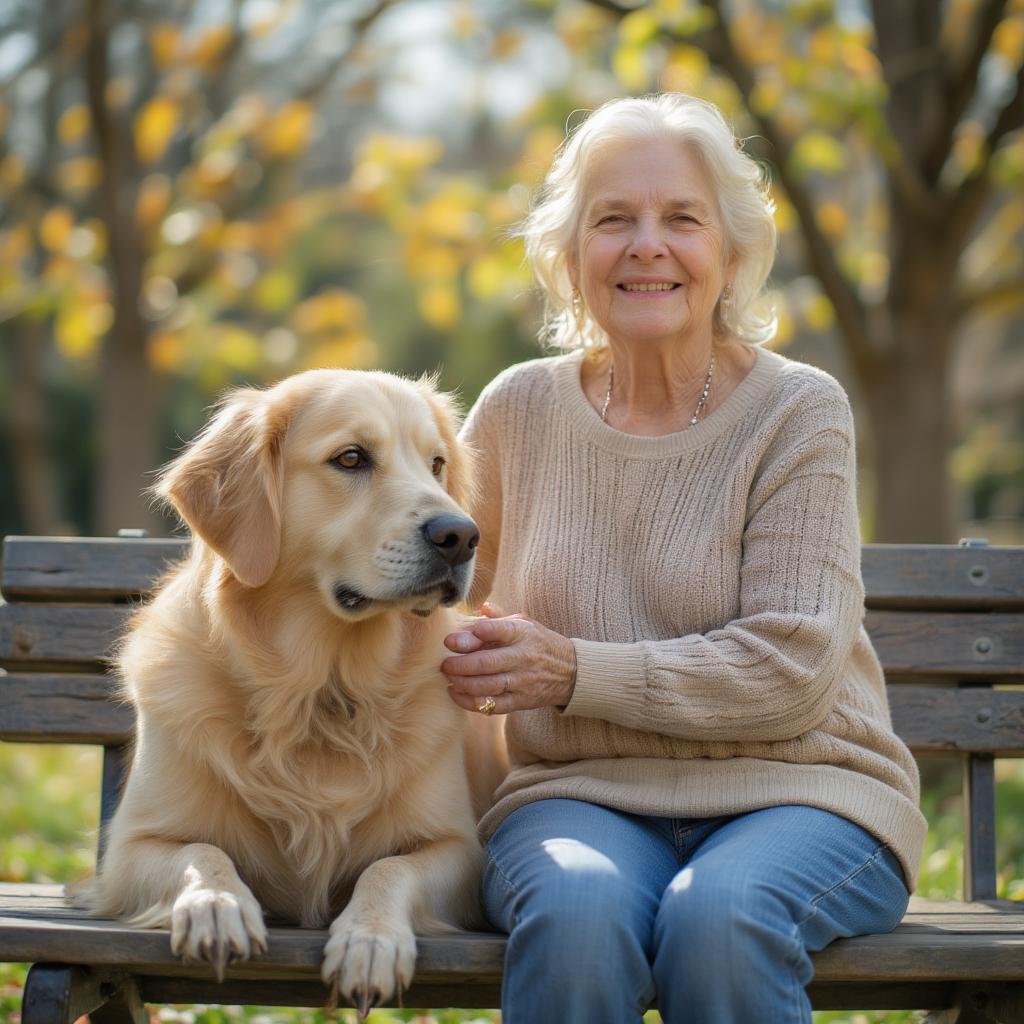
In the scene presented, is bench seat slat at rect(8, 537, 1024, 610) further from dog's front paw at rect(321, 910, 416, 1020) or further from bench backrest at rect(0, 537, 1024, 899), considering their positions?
dog's front paw at rect(321, 910, 416, 1020)

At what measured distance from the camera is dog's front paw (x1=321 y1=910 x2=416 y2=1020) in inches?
83.0

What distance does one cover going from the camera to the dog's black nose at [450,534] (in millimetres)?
2490

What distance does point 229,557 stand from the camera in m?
2.53

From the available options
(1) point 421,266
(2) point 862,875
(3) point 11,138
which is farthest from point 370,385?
(3) point 11,138

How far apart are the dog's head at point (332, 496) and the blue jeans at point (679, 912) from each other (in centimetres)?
53

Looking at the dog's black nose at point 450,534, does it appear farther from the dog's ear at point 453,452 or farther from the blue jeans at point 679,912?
the blue jeans at point 679,912

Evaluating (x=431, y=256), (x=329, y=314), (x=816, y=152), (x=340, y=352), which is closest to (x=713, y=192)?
(x=816, y=152)

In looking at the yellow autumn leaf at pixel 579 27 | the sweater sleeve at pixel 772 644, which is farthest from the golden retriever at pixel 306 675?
the yellow autumn leaf at pixel 579 27

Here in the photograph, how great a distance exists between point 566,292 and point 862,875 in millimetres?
1458

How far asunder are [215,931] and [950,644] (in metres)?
1.88

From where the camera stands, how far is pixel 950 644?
321 centimetres

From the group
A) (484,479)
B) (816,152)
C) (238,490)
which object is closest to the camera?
(238,490)

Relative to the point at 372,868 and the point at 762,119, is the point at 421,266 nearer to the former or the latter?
the point at 762,119

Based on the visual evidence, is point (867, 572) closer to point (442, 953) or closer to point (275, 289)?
point (442, 953)
